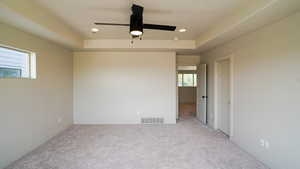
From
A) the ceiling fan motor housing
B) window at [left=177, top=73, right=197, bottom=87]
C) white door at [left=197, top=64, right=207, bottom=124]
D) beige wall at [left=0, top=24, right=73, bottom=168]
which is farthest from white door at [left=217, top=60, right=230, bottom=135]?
window at [left=177, top=73, right=197, bottom=87]

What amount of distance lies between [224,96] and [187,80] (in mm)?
6156

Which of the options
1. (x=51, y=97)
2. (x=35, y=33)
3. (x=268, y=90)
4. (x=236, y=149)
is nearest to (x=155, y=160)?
(x=236, y=149)

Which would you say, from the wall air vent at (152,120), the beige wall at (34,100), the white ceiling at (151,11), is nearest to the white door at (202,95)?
the wall air vent at (152,120)

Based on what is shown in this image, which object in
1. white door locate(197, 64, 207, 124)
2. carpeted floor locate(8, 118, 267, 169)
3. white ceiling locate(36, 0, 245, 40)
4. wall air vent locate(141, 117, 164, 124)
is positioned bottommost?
carpeted floor locate(8, 118, 267, 169)

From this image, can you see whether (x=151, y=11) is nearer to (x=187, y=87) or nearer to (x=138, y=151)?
(x=138, y=151)

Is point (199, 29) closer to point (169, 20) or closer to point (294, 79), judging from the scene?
point (169, 20)

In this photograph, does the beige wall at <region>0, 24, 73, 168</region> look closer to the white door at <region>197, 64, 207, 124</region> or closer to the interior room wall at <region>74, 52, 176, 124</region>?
the interior room wall at <region>74, 52, 176, 124</region>

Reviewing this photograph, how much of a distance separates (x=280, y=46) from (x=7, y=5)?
3.97 m

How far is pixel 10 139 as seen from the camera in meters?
2.79

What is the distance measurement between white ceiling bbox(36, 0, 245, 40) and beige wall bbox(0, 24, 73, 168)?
904mm

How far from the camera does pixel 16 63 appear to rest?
3.07 m

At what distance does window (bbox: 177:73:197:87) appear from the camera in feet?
34.5

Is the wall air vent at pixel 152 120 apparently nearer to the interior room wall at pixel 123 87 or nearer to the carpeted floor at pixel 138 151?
the interior room wall at pixel 123 87

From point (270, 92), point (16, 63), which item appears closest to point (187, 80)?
point (270, 92)
